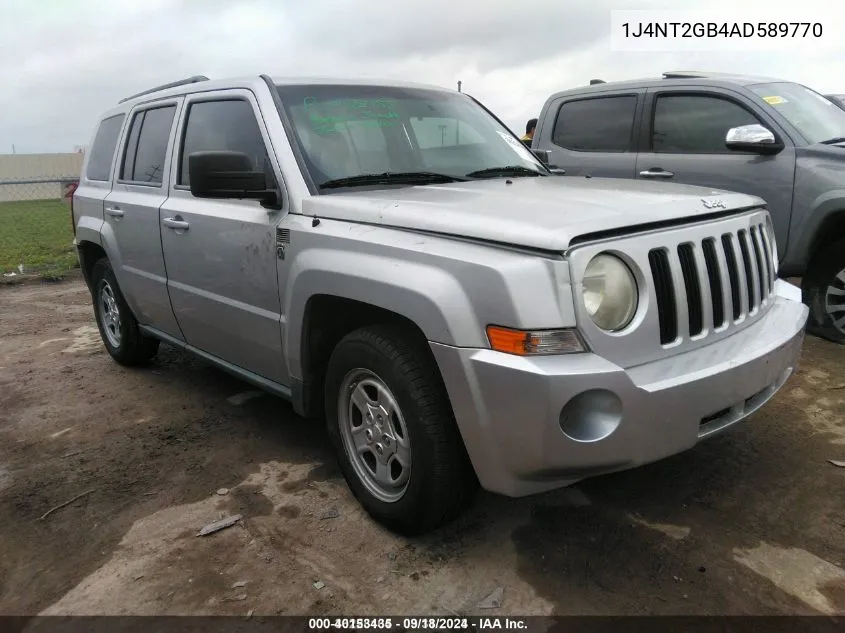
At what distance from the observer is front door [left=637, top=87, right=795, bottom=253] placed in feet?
16.5

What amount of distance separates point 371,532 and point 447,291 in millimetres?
1161

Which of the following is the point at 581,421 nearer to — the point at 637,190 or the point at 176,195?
the point at 637,190

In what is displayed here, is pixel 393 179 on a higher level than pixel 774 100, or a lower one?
lower

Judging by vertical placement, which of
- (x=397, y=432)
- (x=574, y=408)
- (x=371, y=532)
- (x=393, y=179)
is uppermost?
(x=393, y=179)

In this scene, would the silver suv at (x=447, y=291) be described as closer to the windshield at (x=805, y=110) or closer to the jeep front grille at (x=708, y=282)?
the jeep front grille at (x=708, y=282)

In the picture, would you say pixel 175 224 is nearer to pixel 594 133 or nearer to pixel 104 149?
pixel 104 149

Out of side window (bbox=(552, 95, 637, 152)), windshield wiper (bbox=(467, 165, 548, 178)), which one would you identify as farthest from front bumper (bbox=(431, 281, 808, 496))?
side window (bbox=(552, 95, 637, 152))

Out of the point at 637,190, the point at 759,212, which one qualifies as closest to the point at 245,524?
the point at 637,190

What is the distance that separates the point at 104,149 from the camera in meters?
5.04

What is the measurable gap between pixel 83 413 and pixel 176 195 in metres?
1.56

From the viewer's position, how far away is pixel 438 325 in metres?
2.26

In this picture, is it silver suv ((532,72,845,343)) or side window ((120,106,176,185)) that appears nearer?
side window ((120,106,176,185))

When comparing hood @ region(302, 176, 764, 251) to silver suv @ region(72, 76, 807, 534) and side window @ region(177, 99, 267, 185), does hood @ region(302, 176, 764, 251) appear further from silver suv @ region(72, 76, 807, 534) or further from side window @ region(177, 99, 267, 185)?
side window @ region(177, 99, 267, 185)

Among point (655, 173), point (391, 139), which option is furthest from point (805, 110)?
point (391, 139)
